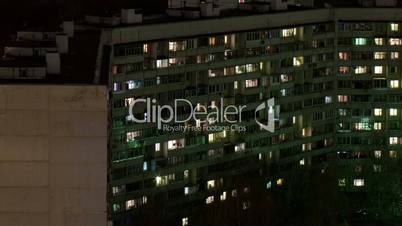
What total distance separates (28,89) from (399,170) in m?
12.0

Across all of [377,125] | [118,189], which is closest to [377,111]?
[377,125]

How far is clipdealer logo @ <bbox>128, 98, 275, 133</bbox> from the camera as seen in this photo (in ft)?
45.8

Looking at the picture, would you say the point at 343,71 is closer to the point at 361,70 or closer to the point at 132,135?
the point at 361,70

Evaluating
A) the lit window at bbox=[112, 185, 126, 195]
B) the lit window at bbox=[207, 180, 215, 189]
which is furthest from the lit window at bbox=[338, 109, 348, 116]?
the lit window at bbox=[112, 185, 126, 195]

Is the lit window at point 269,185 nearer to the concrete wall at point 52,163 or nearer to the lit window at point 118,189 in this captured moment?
the lit window at point 118,189

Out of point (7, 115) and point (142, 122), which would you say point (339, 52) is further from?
point (7, 115)

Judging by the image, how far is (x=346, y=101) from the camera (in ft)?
57.0

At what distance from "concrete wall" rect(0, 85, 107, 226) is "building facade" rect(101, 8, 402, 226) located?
Answer: 20.9 feet

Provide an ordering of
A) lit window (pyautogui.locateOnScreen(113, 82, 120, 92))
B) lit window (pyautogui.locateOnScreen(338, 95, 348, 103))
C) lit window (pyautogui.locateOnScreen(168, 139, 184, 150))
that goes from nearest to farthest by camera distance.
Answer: lit window (pyautogui.locateOnScreen(113, 82, 120, 92)) → lit window (pyautogui.locateOnScreen(168, 139, 184, 150)) → lit window (pyautogui.locateOnScreen(338, 95, 348, 103))

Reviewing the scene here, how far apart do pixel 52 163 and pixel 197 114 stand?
9309 millimetres

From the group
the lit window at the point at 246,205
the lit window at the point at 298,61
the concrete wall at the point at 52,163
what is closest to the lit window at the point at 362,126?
the lit window at the point at 298,61

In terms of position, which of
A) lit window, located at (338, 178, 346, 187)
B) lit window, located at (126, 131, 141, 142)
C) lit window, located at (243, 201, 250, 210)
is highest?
lit window, located at (126, 131, 141, 142)

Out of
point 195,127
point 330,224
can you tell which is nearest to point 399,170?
point 330,224

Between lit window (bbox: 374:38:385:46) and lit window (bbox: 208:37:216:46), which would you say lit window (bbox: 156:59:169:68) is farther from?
lit window (bbox: 374:38:385:46)
